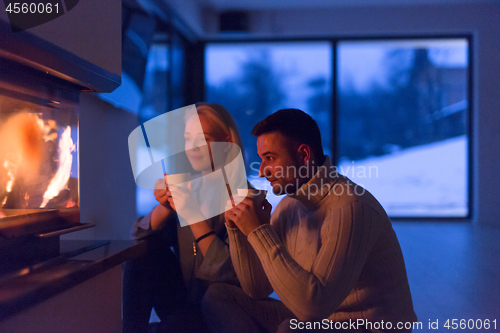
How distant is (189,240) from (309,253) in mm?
471

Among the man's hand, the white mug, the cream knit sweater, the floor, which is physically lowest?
the floor

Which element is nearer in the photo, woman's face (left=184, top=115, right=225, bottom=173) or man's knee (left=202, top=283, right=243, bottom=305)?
man's knee (left=202, top=283, right=243, bottom=305)

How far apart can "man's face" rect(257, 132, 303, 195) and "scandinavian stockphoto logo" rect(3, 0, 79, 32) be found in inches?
25.4

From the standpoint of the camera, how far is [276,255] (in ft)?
2.82

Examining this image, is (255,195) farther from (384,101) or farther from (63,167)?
(384,101)

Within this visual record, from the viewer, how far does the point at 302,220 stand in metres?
1.08

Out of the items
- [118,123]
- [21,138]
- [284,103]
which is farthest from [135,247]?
[284,103]

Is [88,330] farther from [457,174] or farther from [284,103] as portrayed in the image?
[457,174]

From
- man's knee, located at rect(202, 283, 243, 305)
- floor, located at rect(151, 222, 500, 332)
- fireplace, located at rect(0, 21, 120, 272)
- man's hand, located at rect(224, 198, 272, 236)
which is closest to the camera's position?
fireplace, located at rect(0, 21, 120, 272)

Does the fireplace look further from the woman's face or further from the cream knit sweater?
the cream knit sweater

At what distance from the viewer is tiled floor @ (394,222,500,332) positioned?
2015 millimetres

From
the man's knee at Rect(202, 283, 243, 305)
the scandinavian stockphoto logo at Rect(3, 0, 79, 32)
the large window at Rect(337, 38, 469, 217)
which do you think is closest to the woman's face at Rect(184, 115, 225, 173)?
the man's knee at Rect(202, 283, 243, 305)

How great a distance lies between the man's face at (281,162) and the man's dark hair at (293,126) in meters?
0.02

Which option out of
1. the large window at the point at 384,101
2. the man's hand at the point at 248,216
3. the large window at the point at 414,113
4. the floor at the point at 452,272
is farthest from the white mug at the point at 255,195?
the large window at the point at 414,113
